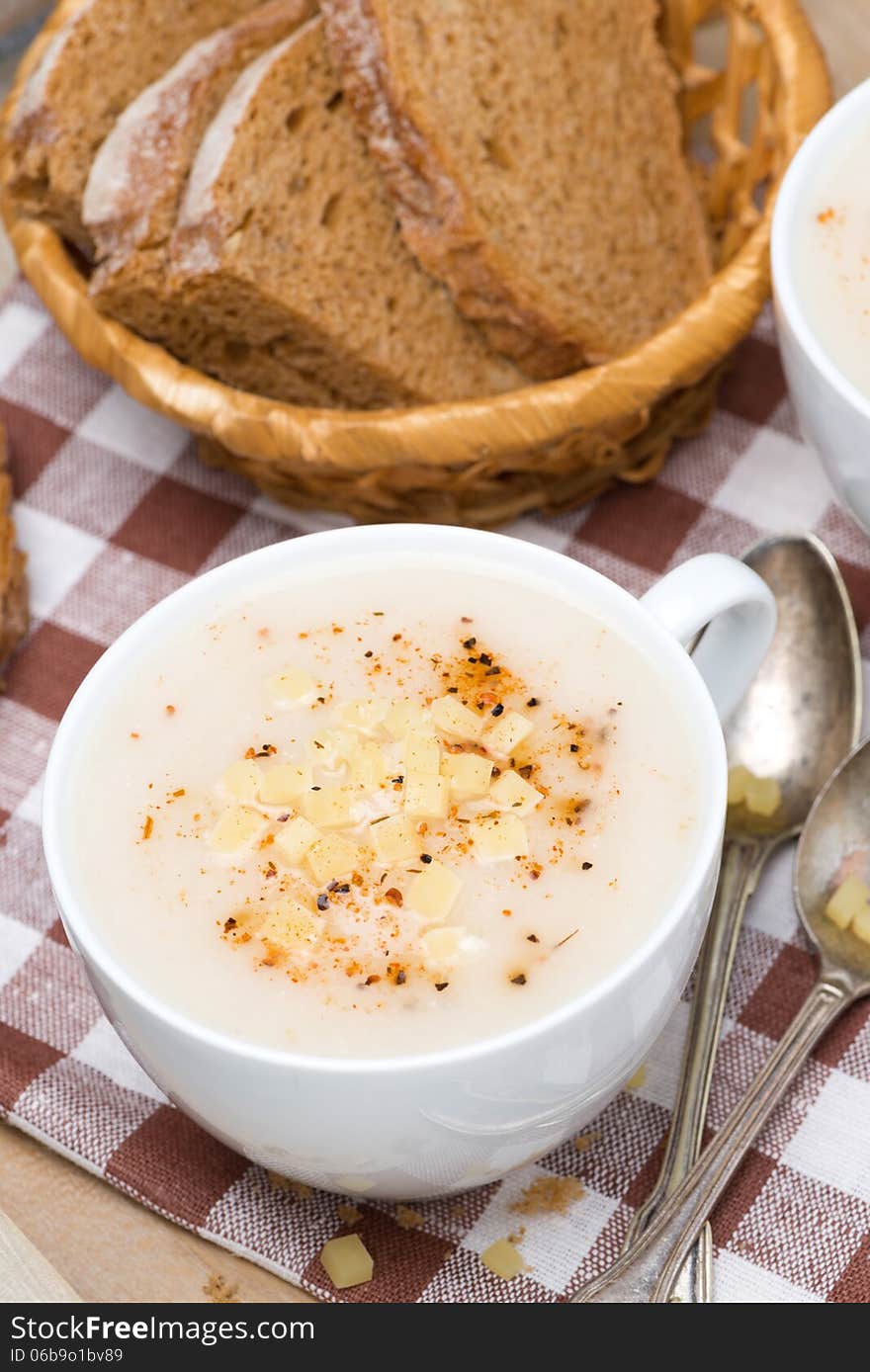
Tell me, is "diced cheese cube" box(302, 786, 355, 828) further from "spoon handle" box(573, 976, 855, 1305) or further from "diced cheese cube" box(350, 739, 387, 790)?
"spoon handle" box(573, 976, 855, 1305)

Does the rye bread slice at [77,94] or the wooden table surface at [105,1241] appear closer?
the wooden table surface at [105,1241]

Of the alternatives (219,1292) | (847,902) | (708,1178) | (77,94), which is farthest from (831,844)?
(77,94)

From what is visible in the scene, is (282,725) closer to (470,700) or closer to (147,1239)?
A: (470,700)

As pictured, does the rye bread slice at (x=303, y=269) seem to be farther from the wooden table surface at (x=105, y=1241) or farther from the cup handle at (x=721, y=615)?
the wooden table surface at (x=105, y=1241)

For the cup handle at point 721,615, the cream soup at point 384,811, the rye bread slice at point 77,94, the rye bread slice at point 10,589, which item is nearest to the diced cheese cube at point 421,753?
the cream soup at point 384,811

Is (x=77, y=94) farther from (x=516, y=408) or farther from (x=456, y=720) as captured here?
(x=456, y=720)

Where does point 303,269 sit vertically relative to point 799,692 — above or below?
above
